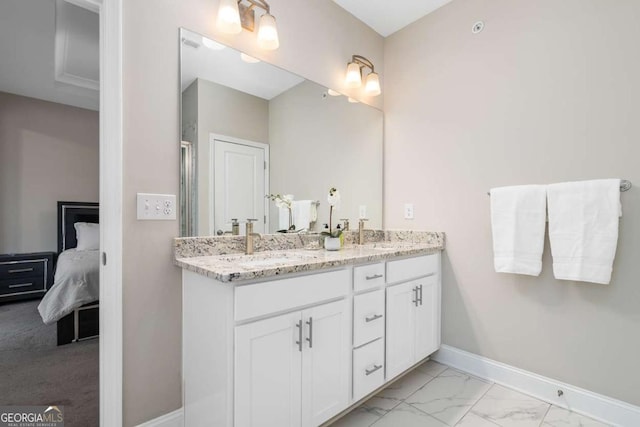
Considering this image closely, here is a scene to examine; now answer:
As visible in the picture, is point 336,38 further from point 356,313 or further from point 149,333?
point 149,333

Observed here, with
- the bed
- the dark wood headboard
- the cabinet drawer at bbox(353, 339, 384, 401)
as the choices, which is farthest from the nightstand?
the cabinet drawer at bbox(353, 339, 384, 401)

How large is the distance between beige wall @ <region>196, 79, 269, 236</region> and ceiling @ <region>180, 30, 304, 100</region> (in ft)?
0.14

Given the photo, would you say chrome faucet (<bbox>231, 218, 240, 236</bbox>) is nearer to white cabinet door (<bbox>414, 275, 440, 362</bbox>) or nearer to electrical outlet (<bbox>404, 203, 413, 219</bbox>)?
white cabinet door (<bbox>414, 275, 440, 362</bbox>)

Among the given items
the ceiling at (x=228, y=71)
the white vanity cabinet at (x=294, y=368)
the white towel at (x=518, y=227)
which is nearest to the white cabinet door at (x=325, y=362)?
the white vanity cabinet at (x=294, y=368)

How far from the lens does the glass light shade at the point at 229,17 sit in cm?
157

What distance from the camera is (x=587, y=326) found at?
168 cm

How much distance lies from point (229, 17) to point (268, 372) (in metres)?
1.69

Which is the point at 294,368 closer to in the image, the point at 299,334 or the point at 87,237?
the point at 299,334

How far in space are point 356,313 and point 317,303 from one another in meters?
0.30

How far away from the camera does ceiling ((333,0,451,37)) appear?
224 centimetres

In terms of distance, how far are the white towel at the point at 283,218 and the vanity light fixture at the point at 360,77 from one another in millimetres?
1121

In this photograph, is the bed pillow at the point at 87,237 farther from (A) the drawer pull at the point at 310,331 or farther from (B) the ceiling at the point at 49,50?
(A) the drawer pull at the point at 310,331

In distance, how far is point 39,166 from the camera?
4.20m

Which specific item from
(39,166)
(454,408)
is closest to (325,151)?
(454,408)
